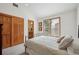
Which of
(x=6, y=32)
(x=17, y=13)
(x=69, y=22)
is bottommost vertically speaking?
(x=6, y=32)

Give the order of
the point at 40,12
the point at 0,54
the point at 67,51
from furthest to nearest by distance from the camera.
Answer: the point at 40,12 < the point at 0,54 < the point at 67,51

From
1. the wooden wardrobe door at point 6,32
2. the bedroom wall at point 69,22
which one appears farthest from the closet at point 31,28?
the bedroom wall at point 69,22

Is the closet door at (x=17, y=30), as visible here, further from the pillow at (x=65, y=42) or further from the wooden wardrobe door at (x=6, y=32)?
the pillow at (x=65, y=42)

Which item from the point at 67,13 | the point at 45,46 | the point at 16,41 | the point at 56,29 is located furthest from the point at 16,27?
the point at 67,13

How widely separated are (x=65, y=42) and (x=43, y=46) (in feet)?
1.35

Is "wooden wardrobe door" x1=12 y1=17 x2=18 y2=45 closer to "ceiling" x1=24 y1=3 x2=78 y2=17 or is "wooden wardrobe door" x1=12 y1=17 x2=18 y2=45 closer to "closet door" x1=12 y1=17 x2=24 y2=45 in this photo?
"closet door" x1=12 y1=17 x2=24 y2=45

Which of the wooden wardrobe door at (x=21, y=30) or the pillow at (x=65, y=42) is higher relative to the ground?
the wooden wardrobe door at (x=21, y=30)

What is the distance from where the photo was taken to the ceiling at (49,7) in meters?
1.93

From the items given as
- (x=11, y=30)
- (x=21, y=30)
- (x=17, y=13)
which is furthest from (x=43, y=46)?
(x=17, y=13)

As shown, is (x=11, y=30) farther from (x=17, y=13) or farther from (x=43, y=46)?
(x=43, y=46)

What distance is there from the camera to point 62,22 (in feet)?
6.59

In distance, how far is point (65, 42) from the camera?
1817 mm
